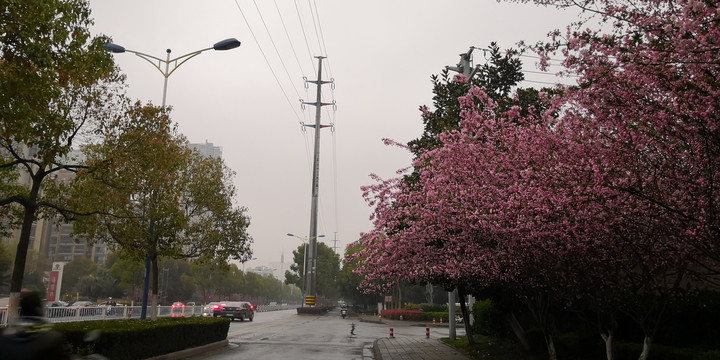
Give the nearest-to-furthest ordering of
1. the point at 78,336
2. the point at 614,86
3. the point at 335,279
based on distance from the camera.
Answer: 1. the point at 614,86
2. the point at 78,336
3. the point at 335,279

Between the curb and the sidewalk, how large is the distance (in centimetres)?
535

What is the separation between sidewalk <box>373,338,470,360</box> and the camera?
52.7 ft

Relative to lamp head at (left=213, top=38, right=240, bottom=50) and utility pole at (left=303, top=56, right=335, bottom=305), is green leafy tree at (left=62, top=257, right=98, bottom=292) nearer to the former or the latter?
utility pole at (left=303, top=56, right=335, bottom=305)

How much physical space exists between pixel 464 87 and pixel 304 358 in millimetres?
10582

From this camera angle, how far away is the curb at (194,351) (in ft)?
46.3

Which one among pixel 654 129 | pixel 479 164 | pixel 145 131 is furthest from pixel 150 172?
pixel 654 129

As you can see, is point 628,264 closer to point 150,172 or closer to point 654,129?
point 654,129

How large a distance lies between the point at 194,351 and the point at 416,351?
23.5 ft

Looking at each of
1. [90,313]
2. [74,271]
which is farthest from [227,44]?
[74,271]

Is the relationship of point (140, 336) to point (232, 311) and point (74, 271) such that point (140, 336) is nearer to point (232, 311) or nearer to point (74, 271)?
point (232, 311)

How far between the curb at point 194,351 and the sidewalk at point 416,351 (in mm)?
5352

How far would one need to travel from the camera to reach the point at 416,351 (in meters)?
18.2

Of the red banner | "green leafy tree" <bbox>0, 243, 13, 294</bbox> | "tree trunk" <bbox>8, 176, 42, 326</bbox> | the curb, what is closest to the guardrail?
the curb

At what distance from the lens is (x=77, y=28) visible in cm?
1162
